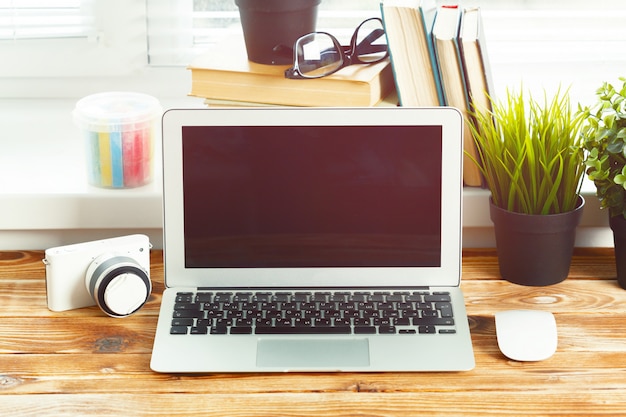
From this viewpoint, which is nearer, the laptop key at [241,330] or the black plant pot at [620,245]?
the laptop key at [241,330]

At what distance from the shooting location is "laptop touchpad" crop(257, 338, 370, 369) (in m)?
1.00

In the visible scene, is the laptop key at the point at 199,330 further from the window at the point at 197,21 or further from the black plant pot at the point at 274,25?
the window at the point at 197,21

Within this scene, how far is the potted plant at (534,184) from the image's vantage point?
3.84 feet

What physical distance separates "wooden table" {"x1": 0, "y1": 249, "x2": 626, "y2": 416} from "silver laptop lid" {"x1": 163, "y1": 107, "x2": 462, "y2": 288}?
0.11m

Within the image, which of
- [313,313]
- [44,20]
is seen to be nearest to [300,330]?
[313,313]

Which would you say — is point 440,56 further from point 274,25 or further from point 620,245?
point 620,245

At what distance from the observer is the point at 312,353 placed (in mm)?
1022

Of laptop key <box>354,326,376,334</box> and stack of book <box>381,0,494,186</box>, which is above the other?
stack of book <box>381,0,494,186</box>

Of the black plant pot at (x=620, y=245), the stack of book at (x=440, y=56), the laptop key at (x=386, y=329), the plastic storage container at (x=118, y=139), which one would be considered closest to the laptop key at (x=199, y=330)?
the laptop key at (x=386, y=329)

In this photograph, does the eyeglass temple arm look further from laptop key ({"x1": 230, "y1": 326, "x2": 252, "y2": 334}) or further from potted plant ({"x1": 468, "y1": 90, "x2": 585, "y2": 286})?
laptop key ({"x1": 230, "y1": 326, "x2": 252, "y2": 334})

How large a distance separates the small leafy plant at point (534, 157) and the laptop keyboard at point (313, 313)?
19cm

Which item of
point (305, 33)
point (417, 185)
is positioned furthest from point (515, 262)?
point (305, 33)

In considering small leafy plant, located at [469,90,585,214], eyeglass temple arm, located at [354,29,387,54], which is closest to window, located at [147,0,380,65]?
eyeglass temple arm, located at [354,29,387,54]

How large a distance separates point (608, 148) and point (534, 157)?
10cm
